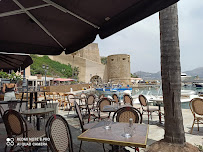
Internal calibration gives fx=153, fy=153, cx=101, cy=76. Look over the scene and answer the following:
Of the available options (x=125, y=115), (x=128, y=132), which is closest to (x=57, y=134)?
(x=128, y=132)

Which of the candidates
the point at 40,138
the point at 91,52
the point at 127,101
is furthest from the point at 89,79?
the point at 40,138

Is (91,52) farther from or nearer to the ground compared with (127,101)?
farther from the ground

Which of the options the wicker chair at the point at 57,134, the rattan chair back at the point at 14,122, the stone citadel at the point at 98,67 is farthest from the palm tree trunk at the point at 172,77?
the stone citadel at the point at 98,67

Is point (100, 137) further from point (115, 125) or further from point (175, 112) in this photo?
point (175, 112)

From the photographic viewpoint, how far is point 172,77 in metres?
2.40

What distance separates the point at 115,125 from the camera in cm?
193

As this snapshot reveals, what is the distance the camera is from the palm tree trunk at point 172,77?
239cm

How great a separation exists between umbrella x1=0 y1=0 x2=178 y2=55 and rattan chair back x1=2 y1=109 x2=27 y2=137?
1046mm

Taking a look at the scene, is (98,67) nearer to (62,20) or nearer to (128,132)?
(62,20)

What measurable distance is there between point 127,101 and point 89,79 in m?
41.9

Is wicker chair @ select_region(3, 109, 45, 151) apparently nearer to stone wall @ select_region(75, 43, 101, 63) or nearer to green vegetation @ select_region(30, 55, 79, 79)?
green vegetation @ select_region(30, 55, 79, 79)

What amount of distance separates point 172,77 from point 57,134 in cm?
187

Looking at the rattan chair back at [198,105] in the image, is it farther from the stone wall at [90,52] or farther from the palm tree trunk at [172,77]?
the stone wall at [90,52]

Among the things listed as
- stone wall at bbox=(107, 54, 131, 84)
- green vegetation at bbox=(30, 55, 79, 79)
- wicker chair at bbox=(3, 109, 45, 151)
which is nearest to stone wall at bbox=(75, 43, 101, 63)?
green vegetation at bbox=(30, 55, 79, 79)
